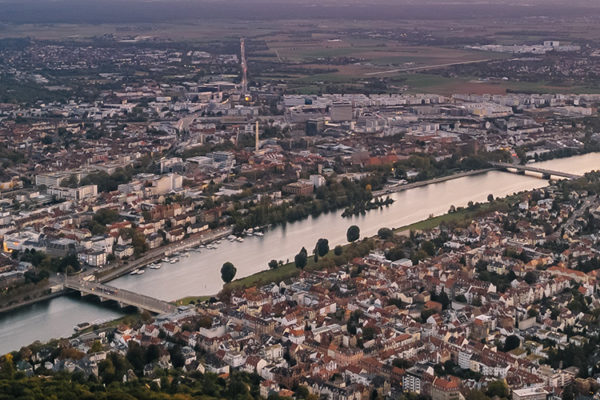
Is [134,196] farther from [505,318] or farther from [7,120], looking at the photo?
[7,120]

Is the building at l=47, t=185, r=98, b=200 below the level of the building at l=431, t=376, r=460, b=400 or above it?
below

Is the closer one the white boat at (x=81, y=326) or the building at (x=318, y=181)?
the white boat at (x=81, y=326)

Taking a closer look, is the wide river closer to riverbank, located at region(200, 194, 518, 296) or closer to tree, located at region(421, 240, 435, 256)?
riverbank, located at region(200, 194, 518, 296)

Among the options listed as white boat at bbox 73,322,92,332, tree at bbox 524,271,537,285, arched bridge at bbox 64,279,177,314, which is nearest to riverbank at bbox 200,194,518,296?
arched bridge at bbox 64,279,177,314

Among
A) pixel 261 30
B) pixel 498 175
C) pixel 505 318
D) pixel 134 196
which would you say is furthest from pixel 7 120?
pixel 261 30

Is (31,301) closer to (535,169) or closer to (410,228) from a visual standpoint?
(410,228)

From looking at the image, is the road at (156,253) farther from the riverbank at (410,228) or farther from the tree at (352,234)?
the tree at (352,234)

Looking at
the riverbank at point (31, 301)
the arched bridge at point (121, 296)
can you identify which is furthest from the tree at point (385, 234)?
the riverbank at point (31, 301)
